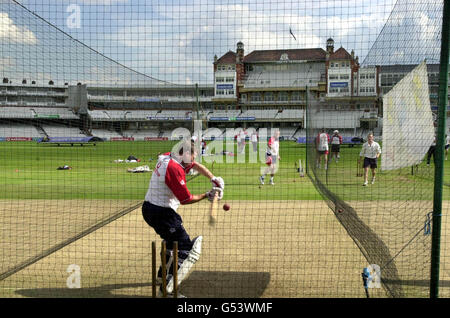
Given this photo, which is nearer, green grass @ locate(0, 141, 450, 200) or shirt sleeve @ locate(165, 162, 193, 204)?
shirt sleeve @ locate(165, 162, 193, 204)

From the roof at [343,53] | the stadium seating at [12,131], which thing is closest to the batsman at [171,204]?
the roof at [343,53]

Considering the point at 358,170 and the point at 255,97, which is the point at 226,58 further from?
the point at 255,97

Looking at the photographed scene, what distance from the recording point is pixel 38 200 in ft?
34.6

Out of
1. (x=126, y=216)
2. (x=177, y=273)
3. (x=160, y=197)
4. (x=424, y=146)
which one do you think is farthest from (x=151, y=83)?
(x=424, y=146)

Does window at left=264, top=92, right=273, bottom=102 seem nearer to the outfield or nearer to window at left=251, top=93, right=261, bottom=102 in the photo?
window at left=251, top=93, right=261, bottom=102

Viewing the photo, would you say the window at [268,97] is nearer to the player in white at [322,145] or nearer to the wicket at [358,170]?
the wicket at [358,170]

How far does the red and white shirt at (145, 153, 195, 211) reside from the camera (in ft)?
13.9

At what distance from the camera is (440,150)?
12.9ft

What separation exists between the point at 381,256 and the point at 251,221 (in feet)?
9.73

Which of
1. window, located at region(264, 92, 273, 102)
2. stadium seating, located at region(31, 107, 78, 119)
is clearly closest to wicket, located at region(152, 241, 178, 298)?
stadium seating, located at region(31, 107, 78, 119)

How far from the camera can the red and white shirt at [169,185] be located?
4230mm

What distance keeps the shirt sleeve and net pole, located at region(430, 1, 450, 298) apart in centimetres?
257

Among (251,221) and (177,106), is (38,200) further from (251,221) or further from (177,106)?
(251,221)

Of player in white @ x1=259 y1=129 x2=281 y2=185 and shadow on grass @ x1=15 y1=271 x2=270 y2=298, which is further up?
player in white @ x1=259 y1=129 x2=281 y2=185
